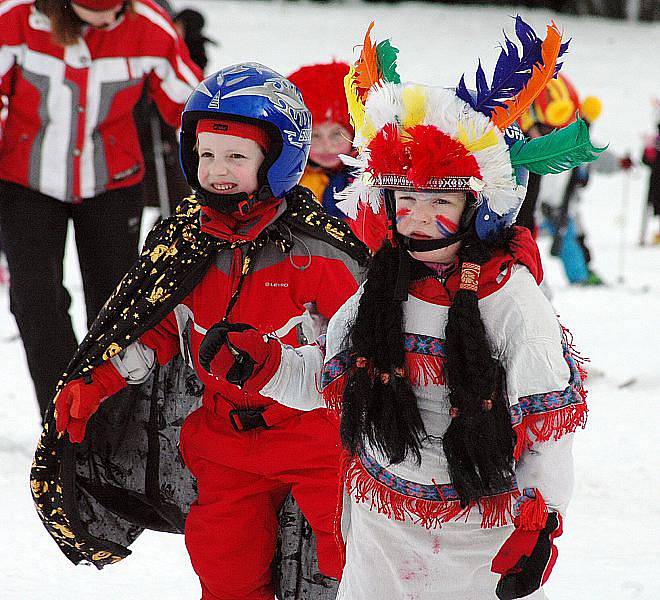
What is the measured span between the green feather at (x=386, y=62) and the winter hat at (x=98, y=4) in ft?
5.65

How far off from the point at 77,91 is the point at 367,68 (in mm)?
1850

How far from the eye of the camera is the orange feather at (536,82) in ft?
6.63

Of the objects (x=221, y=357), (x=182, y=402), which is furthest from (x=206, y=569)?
(x=221, y=357)

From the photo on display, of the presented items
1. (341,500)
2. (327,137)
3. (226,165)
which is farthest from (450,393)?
(327,137)

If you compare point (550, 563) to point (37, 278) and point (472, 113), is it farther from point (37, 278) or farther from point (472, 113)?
point (37, 278)

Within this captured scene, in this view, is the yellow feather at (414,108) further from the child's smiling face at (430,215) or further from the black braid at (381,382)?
the black braid at (381,382)

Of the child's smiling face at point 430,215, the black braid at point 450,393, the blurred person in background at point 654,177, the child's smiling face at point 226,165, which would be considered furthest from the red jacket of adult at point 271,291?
the blurred person in background at point 654,177

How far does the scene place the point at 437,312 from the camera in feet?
6.73

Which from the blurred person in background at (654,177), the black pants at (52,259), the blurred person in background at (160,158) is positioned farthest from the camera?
the blurred person in background at (654,177)

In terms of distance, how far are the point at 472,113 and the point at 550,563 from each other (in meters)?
0.89

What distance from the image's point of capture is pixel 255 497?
2639 mm

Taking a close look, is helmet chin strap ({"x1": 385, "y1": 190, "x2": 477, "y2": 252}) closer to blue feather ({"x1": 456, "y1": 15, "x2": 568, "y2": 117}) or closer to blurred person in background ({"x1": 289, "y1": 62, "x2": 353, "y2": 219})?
blue feather ({"x1": 456, "y1": 15, "x2": 568, "y2": 117})

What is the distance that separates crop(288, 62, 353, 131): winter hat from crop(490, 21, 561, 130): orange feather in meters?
1.87

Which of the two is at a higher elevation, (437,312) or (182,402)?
(437,312)
